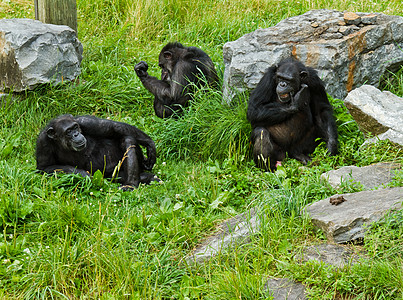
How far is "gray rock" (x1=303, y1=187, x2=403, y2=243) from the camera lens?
12.5ft

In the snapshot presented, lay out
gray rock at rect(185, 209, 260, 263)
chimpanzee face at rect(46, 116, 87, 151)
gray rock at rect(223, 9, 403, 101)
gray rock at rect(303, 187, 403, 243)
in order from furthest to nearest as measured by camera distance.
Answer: gray rock at rect(223, 9, 403, 101) < chimpanzee face at rect(46, 116, 87, 151) < gray rock at rect(185, 209, 260, 263) < gray rock at rect(303, 187, 403, 243)

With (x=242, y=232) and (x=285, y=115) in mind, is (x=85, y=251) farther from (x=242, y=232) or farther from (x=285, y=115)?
(x=285, y=115)

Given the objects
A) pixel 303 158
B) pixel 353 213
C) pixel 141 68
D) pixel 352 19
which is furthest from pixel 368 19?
pixel 353 213

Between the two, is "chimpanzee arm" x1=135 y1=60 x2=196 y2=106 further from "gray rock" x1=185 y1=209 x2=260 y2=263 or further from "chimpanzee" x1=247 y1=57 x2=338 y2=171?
"gray rock" x1=185 y1=209 x2=260 y2=263

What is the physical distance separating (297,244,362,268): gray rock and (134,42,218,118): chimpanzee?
3.80 metres

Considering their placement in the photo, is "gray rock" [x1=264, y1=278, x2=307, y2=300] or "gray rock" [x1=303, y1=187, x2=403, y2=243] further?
"gray rock" [x1=303, y1=187, x2=403, y2=243]

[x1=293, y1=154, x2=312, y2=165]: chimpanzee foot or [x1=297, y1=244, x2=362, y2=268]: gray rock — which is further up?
[x1=297, y1=244, x2=362, y2=268]: gray rock

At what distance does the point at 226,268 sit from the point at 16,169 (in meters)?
2.78

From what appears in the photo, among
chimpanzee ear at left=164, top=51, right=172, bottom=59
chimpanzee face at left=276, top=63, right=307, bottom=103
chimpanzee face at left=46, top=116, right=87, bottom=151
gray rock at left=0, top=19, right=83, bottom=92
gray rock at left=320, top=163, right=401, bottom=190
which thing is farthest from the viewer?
chimpanzee ear at left=164, top=51, right=172, bottom=59

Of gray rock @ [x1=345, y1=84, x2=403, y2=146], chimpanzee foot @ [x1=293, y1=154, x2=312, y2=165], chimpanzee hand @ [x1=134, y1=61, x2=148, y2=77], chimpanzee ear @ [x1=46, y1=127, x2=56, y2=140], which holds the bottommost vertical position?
chimpanzee foot @ [x1=293, y1=154, x2=312, y2=165]

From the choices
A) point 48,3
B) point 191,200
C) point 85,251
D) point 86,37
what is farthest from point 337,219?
point 86,37

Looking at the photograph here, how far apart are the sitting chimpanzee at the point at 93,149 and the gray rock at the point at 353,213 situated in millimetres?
2265

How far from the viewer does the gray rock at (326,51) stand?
6.40 metres

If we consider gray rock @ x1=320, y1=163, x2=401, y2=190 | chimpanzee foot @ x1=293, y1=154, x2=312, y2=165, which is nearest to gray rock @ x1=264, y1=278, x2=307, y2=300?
gray rock @ x1=320, y1=163, x2=401, y2=190
